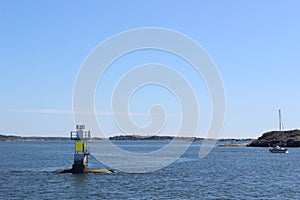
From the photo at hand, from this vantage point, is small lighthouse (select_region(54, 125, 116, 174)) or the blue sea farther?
small lighthouse (select_region(54, 125, 116, 174))

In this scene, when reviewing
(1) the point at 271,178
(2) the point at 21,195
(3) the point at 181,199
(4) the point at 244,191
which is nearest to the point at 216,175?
(1) the point at 271,178

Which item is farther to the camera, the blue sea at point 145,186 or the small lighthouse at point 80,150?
the small lighthouse at point 80,150

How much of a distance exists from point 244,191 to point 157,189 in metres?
8.83

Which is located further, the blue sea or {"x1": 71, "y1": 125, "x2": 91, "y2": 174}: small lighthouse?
{"x1": 71, "y1": 125, "x2": 91, "y2": 174}: small lighthouse

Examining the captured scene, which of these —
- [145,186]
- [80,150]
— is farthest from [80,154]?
[145,186]

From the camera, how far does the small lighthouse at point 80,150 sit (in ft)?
205

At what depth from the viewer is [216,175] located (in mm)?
67688

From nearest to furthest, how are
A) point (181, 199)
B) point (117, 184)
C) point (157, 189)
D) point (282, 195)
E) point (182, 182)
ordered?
1. point (181, 199)
2. point (282, 195)
3. point (157, 189)
4. point (117, 184)
5. point (182, 182)

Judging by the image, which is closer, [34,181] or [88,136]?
[34,181]

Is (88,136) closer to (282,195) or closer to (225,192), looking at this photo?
(225,192)

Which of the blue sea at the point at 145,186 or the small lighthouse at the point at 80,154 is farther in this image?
the small lighthouse at the point at 80,154

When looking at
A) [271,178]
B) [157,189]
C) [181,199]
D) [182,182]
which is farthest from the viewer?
[271,178]

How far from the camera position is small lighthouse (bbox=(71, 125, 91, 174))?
62406mm

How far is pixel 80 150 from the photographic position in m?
62.4
